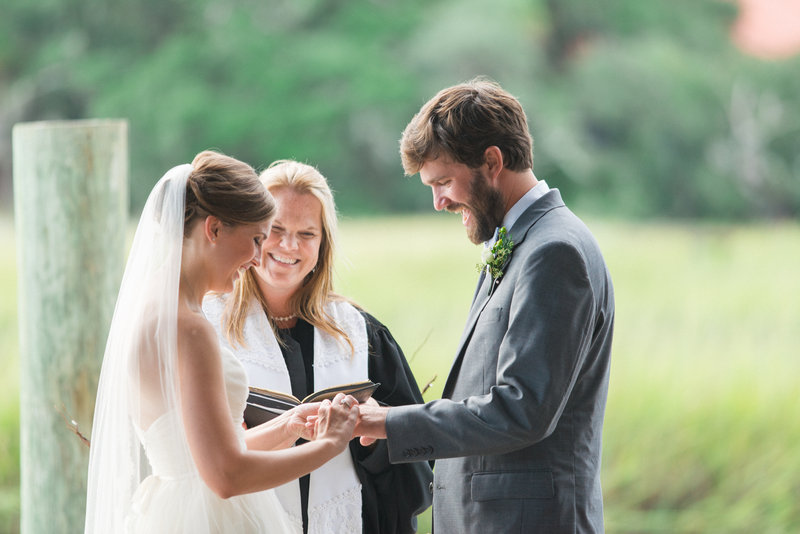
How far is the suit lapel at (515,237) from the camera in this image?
2320mm

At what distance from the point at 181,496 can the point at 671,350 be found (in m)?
4.64

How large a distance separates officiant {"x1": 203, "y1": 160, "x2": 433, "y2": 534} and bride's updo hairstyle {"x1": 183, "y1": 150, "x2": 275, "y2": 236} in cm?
64

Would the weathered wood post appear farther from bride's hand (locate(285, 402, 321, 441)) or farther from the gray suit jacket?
the gray suit jacket

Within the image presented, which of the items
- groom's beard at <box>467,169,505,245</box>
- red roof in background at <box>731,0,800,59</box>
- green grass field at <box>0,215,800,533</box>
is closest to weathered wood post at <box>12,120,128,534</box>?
groom's beard at <box>467,169,505,245</box>

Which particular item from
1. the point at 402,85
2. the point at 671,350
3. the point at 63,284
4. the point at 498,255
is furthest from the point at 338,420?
the point at 402,85

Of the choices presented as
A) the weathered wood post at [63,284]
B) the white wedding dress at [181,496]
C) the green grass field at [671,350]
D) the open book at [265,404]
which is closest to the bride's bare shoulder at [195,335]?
the white wedding dress at [181,496]

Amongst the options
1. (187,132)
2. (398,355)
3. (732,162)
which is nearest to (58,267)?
(398,355)

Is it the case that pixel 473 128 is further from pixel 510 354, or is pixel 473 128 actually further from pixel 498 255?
pixel 510 354

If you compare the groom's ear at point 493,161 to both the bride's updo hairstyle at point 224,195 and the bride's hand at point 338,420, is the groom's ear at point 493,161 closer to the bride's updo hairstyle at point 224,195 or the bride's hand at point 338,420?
the bride's updo hairstyle at point 224,195

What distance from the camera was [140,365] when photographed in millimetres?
2080

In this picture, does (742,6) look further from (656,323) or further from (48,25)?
(48,25)

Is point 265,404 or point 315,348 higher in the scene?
point 315,348

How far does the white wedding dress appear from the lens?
→ 2143 millimetres

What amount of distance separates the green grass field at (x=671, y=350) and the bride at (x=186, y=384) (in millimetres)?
2794
